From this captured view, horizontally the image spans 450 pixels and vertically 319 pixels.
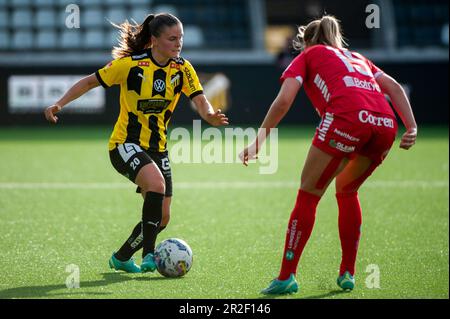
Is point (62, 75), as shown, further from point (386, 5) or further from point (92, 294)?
point (92, 294)

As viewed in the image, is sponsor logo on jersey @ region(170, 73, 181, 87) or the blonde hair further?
sponsor logo on jersey @ region(170, 73, 181, 87)

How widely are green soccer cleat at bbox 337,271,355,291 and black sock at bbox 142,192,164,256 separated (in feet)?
4.64

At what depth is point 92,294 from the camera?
202 inches

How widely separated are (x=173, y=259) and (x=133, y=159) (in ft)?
2.57

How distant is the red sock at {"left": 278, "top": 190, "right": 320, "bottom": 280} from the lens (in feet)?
16.7

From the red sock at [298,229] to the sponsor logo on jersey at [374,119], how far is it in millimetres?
576

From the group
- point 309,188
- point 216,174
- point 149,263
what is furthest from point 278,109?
point 216,174

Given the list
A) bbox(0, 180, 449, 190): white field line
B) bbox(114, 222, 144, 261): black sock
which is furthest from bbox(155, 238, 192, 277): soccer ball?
bbox(0, 180, 449, 190): white field line

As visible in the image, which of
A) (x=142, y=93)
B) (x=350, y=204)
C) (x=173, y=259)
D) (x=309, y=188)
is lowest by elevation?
(x=173, y=259)

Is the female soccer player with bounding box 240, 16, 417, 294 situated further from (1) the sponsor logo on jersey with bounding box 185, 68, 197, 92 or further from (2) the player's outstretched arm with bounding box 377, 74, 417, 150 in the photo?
(1) the sponsor logo on jersey with bounding box 185, 68, 197, 92

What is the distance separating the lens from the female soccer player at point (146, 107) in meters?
5.86

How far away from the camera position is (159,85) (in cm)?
603

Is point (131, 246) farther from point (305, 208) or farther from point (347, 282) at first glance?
point (347, 282)

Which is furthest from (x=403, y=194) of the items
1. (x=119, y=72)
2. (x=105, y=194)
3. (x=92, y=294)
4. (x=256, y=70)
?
(x=256, y=70)
